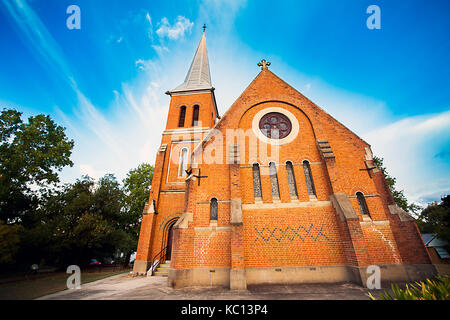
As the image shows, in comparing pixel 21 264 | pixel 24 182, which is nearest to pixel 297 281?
pixel 24 182

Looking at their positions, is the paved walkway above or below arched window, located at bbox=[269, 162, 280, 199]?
below

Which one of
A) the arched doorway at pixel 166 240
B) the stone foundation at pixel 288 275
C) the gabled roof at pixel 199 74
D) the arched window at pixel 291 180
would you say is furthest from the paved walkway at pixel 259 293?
the gabled roof at pixel 199 74

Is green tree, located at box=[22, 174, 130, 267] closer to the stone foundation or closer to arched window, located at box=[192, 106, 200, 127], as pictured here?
arched window, located at box=[192, 106, 200, 127]

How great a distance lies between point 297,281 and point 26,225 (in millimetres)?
22323

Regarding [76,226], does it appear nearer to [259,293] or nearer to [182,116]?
[182,116]

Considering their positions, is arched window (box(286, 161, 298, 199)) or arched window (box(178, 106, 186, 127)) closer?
arched window (box(286, 161, 298, 199))

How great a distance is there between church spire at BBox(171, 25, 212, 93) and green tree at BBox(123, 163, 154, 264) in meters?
13.8

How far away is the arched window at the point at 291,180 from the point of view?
9945 millimetres

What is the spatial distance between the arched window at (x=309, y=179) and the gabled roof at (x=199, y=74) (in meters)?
13.0

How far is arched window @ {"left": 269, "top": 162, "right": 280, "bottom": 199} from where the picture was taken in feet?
32.7

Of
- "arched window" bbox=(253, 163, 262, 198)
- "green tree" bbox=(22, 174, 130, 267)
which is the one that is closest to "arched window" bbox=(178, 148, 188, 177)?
"arched window" bbox=(253, 163, 262, 198)

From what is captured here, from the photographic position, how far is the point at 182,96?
19.1 meters
